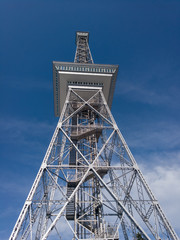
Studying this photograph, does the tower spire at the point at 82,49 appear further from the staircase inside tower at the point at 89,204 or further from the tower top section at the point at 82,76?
the staircase inside tower at the point at 89,204

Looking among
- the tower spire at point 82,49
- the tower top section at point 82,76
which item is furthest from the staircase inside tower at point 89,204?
the tower spire at point 82,49

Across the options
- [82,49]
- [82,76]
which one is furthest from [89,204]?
[82,49]

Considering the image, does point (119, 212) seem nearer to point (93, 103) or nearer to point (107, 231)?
point (107, 231)

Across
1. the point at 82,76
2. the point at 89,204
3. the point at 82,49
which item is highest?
the point at 82,49

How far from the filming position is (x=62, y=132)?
16734 mm

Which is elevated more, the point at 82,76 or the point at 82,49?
the point at 82,49

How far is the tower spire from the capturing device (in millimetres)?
26770

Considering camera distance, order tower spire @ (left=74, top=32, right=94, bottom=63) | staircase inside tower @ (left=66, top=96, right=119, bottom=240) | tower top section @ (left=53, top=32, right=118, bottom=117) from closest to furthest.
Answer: staircase inside tower @ (left=66, top=96, right=119, bottom=240), tower top section @ (left=53, top=32, right=118, bottom=117), tower spire @ (left=74, top=32, right=94, bottom=63)

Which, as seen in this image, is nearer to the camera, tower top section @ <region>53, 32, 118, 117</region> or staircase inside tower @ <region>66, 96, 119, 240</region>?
staircase inside tower @ <region>66, 96, 119, 240</region>

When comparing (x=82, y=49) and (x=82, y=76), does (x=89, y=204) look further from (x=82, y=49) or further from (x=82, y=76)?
(x=82, y=49)

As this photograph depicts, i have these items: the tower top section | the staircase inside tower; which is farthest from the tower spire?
the staircase inside tower

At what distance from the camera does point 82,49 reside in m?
28.8

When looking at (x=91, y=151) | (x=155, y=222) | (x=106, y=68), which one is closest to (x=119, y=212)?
(x=155, y=222)

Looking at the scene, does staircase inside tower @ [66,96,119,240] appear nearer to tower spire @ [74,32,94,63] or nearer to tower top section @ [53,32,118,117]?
tower top section @ [53,32,118,117]
